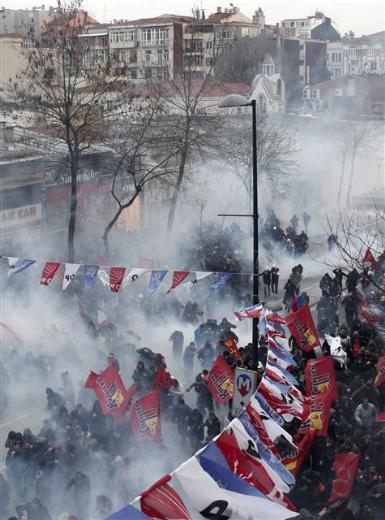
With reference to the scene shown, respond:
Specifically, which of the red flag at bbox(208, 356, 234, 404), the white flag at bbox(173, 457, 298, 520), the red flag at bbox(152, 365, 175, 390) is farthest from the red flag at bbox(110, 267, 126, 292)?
the white flag at bbox(173, 457, 298, 520)

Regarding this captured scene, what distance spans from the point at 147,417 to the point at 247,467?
3.00 meters

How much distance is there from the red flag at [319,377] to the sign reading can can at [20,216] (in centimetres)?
1336

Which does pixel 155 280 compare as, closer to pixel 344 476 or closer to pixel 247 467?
pixel 344 476

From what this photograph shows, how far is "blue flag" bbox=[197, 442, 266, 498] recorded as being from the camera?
6.70m

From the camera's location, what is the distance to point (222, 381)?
11.6 m

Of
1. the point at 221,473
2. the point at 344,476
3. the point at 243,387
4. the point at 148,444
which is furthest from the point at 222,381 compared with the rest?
the point at 221,473

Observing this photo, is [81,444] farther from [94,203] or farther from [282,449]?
[94,203]

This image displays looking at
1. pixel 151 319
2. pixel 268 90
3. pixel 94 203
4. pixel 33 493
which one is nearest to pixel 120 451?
pixel 33 493

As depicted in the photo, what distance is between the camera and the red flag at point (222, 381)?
1158 centimetres

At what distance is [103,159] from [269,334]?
16.7 metres

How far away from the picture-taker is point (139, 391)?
12766mm

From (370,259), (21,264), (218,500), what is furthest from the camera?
(370,259)

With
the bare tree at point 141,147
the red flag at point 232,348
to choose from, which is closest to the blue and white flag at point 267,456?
the red flag at point 232,348

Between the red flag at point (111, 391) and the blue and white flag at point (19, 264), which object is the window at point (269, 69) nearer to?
the blue and white flag at point (19, 264)
